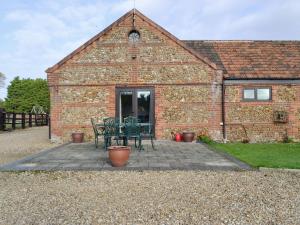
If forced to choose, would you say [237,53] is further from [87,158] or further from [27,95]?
[27,95]

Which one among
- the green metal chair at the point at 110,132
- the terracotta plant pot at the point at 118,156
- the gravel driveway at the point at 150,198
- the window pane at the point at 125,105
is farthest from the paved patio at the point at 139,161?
the window pane at the point at 125,105

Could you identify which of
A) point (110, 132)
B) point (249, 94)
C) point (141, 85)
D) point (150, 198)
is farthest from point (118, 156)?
point (249, 94)

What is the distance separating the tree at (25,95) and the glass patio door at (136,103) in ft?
119

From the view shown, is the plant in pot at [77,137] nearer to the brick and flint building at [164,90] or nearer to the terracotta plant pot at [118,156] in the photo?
the brick and flint building at [164,90]

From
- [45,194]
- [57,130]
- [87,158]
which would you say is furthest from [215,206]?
[57,130]

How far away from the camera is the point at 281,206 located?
15.7 ft

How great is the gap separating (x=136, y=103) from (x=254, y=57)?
603cm

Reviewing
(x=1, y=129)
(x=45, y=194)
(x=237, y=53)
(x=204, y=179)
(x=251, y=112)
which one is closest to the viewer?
(x=45, y=194)

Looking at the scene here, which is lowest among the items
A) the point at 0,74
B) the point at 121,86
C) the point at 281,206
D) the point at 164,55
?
the point at 281,206

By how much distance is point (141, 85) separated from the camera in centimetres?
1462

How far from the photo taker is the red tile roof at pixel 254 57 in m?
14.8

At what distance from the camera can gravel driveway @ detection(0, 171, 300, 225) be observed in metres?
4.29

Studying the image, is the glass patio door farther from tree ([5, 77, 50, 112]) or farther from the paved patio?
tree ([5, 77, 50, 112])

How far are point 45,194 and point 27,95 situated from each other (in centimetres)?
4742
